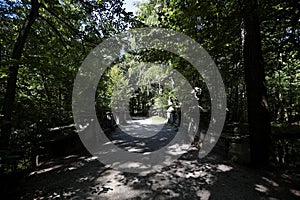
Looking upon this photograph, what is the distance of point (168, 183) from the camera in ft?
12.4

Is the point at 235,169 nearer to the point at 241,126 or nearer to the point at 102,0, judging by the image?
the point at 241,126

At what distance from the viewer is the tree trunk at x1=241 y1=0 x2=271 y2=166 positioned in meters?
4.27

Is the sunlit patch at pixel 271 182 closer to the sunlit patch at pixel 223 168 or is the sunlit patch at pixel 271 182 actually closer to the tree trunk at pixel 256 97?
the tree trunk at pixel 256 97

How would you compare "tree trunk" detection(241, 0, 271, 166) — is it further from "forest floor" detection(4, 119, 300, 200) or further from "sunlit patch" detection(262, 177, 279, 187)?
"sunlit patch" detection(262, 177, 279, 187)

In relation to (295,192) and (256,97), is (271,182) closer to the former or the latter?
(295,192)

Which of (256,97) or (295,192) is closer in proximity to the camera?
(295,192)

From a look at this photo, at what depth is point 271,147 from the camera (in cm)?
436

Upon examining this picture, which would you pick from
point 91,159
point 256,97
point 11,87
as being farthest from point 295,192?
point 11,87

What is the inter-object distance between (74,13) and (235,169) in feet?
21.8

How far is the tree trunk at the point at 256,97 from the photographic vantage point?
4.27 metres

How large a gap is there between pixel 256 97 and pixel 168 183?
2.78m

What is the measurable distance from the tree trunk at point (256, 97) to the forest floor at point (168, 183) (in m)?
0.43

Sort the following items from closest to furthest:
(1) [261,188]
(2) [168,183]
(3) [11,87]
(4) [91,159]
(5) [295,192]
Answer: (5) [295,192] → (1) [261,188] → (2) [168,183] → (3) [11,87] → (4) [91,159]

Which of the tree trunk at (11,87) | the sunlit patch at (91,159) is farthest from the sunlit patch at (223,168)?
the tree trunk at (11,87)
